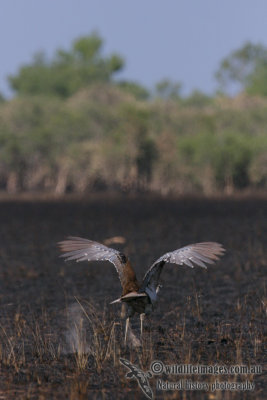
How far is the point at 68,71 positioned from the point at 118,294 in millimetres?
73762

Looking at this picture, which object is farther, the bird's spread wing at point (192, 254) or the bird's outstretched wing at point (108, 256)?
the bird's outstretched wing at point (108, 256)

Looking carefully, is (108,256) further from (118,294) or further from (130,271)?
(118,294)

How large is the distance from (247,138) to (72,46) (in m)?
45.4

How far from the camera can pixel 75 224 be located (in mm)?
24125

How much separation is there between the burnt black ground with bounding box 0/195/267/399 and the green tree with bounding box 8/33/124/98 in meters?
58.3

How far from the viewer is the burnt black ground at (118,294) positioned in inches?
292

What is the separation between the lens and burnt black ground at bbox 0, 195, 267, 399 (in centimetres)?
742

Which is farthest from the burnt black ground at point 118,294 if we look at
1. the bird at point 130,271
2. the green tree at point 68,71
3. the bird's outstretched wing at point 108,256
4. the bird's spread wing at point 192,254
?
the green tree at point 68,71

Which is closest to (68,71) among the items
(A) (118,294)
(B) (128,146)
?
(B) (128,146)

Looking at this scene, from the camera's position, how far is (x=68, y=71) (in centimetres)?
8444

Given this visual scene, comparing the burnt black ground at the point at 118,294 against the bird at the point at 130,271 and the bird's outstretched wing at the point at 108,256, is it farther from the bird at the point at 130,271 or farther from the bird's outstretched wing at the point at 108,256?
the bird's outstretched wing at the point at 108,256

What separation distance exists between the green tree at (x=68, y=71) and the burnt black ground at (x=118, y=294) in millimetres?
58251

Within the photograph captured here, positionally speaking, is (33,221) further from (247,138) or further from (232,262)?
(247,138)

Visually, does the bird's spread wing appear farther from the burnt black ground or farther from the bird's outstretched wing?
the burnt black ground
